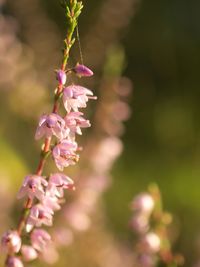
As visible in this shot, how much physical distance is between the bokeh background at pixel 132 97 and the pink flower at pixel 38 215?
1569 mm

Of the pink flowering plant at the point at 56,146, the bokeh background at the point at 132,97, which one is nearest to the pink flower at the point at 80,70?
the pink flowering plant at the point at 56,146

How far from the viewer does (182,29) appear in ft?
33.5

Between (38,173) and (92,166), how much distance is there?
5.93 ft

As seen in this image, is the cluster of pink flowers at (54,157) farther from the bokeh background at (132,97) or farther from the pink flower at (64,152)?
the bokeh background at (132,97)

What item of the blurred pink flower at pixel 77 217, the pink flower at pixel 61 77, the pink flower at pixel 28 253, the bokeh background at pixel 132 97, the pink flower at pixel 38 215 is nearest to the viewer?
the pink flower at pixel 61 77

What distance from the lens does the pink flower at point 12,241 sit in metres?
2.16

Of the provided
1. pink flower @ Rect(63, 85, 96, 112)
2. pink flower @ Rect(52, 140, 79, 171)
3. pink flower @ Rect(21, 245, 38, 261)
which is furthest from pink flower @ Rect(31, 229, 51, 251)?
pink flower @ Rect(63, 85, 96, 112)

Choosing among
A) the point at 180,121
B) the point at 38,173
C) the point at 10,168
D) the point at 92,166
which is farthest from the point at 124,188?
the point at 38,173

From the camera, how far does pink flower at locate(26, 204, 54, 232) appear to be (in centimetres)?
217

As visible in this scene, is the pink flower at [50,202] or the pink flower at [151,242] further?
the pink flower at [151,242]

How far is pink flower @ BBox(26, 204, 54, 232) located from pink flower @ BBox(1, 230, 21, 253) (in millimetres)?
55

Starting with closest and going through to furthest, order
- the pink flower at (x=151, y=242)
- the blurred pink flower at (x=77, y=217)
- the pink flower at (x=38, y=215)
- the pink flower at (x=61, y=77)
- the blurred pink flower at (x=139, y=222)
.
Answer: the pink flower at (x=61, y=77) < the pink flower at (x=38, y=215) < the pink flower at (x=151, y=242) < the blurred pink flower at (x=139, y=222) < the blurred pink flower at (x=77, y=217)

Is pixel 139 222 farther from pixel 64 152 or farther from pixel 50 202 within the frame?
pixel 64 152

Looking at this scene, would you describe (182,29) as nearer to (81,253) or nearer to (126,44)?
(126,44)
